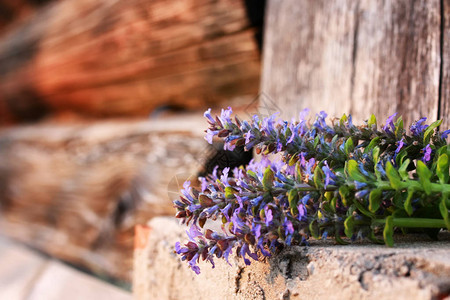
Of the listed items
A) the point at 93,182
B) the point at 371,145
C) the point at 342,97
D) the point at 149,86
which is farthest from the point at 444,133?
the point at 93,182

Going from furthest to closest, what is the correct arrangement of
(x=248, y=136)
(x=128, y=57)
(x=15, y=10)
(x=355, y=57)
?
1. (x=15, y=10)
2. (x=128, y=57)
3. (x=355, y=57)
4. (x=248, y=136)

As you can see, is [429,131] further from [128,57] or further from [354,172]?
[128,57]

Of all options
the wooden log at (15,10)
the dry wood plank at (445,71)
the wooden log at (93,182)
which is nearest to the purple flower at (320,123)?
the dry wood plank at (445,71)

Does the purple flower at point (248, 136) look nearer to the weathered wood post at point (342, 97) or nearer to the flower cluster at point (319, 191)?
the flower cluster at point (319, 191)

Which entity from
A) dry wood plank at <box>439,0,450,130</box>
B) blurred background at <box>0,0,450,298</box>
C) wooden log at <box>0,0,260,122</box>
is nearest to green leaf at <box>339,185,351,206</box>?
blurred background at <box>0,0,450,298</box>

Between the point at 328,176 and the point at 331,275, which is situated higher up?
the point at 328,176

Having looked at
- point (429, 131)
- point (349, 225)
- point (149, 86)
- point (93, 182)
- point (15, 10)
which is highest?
point (15, 10)

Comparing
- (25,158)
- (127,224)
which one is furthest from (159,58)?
(25,158)
